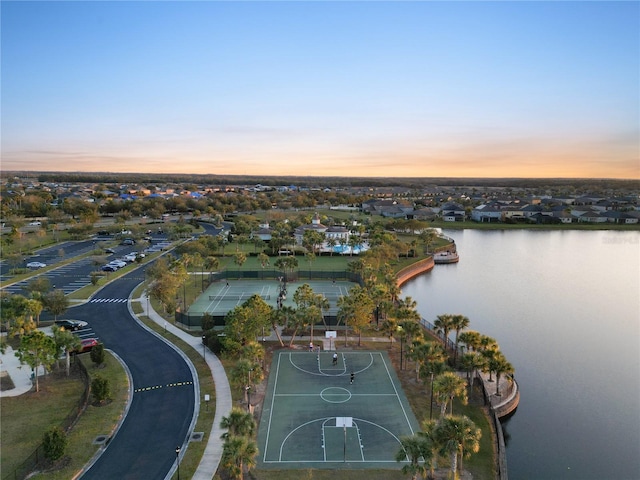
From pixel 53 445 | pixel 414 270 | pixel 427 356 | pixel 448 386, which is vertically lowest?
pixel 414 270

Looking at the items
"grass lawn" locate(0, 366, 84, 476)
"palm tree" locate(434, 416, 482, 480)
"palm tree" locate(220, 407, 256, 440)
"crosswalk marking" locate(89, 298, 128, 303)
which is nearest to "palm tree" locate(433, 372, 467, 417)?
"palm tree" locate(434, 416, 482, 480)

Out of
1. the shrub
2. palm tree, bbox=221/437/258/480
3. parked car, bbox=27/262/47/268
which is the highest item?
palm tree, bbox=221/437/258/480

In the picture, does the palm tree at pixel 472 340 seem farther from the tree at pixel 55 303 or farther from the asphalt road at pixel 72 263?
the asphalt road at pixel 72 263

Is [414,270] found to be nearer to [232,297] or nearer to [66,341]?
[232,297]

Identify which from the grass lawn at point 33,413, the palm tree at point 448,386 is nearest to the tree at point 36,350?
the grass lawn at point 33,413

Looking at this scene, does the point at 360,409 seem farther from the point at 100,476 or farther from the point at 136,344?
the point at 136,344

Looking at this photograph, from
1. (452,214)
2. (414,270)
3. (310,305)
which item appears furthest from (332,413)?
(452,214)

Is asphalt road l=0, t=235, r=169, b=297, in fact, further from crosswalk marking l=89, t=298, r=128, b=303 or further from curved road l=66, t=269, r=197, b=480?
curved road l=66, t=269, r=197, b=480
